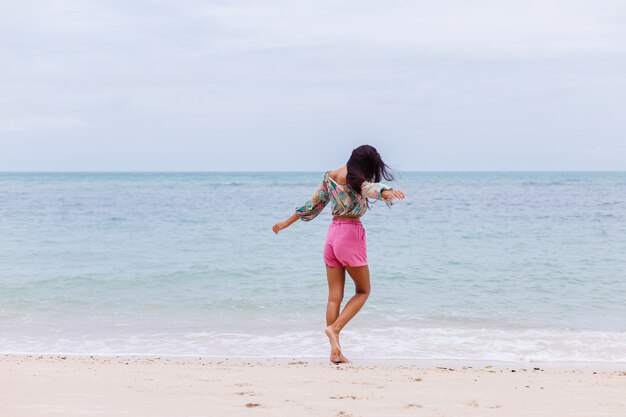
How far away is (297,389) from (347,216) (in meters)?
1.43

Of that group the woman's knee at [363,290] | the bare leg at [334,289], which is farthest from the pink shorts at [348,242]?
the woman's knee at [363,290]

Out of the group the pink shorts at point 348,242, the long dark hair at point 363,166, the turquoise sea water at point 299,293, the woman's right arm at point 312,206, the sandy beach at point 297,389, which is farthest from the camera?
the turquoise sea water at point 299,293

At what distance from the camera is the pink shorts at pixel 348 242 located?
16.9 ft

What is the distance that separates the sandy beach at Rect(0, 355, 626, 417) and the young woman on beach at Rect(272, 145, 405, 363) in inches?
19.2

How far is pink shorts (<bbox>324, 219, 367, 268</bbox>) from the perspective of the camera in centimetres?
514

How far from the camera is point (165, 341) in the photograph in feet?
21.3

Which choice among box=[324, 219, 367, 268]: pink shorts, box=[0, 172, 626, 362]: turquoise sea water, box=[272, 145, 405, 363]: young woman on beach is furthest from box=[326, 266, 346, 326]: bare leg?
box=[0, 172, 626, 362]: turquoise sea water

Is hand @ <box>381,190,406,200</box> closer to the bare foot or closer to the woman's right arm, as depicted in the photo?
the woman's right arm

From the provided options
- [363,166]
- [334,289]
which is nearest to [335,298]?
[334,289]

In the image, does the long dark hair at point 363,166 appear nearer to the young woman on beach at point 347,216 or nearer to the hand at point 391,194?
the young woman on beach at point 347,216

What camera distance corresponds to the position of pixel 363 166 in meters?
5.02

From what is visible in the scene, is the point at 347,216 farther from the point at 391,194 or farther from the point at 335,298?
the point at 335,298

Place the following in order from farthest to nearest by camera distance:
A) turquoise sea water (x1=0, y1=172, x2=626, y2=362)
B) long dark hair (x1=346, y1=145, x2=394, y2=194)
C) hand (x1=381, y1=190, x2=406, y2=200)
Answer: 1. turquoise sea water (x1=0, y1=172, x2=626, y2=362)
2. long dark hair (x1=346, y1=145, x2=394, y2=194)
3. hand (x1=381, y1=190, x2=406, y2=200)

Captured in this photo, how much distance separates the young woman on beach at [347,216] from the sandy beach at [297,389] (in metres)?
0.49
